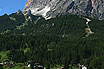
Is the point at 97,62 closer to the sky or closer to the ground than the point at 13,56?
closer to the ground

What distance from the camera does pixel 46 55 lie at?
569ft

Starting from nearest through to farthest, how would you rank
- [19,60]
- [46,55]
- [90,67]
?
[90,67]
[19,60]
[46,55]

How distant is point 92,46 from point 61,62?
47.2 meters

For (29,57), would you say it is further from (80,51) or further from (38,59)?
(80,51)

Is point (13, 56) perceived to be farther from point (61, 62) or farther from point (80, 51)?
point (80, 51)

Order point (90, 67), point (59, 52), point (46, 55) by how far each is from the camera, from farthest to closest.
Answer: point (59, 52) → point (46, 55) → point (90, 67)

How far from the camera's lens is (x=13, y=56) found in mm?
162125

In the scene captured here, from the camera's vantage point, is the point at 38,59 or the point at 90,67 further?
the point at 38,59

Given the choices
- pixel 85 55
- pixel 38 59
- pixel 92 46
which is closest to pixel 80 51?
pixel 85 55

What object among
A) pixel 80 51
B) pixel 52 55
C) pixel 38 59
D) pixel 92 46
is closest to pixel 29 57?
pixel 38 59

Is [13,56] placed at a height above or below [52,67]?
above

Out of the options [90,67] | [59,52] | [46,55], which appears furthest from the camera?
[59,52]

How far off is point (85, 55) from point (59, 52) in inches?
945

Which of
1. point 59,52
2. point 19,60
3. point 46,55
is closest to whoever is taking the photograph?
point 19,60
